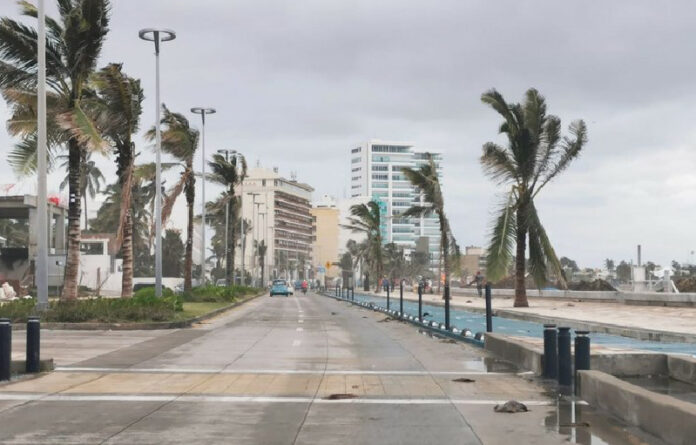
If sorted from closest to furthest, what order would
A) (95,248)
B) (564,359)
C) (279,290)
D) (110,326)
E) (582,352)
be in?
(582,352) → (564,359) → (110,326) → (279,290) → (95,248)

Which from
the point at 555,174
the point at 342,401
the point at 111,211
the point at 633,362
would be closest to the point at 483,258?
the point at 555,174

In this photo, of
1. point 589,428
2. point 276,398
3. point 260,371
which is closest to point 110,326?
point 260,371

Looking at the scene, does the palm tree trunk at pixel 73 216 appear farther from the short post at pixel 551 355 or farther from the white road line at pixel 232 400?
the short post at pixel 551 355

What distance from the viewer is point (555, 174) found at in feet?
108

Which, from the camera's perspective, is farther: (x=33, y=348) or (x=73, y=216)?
(x=73, y=216)

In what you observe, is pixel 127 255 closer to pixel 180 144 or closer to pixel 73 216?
pixel 73 216

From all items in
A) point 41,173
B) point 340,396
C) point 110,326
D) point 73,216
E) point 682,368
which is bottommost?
point 110,326

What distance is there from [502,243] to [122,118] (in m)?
15.0

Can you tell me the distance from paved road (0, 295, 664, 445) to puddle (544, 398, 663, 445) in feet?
0.08

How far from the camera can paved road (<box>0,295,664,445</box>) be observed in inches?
315

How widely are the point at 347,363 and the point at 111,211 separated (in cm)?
8273

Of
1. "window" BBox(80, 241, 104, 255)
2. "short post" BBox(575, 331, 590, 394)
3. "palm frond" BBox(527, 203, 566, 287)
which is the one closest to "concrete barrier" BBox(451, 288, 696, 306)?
"palm frond" BBox(527, 203, 566, 287)

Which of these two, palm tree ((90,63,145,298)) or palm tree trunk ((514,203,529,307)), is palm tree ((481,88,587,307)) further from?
palm tree ((90,63,145,298))

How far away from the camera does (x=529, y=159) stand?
32.4m
